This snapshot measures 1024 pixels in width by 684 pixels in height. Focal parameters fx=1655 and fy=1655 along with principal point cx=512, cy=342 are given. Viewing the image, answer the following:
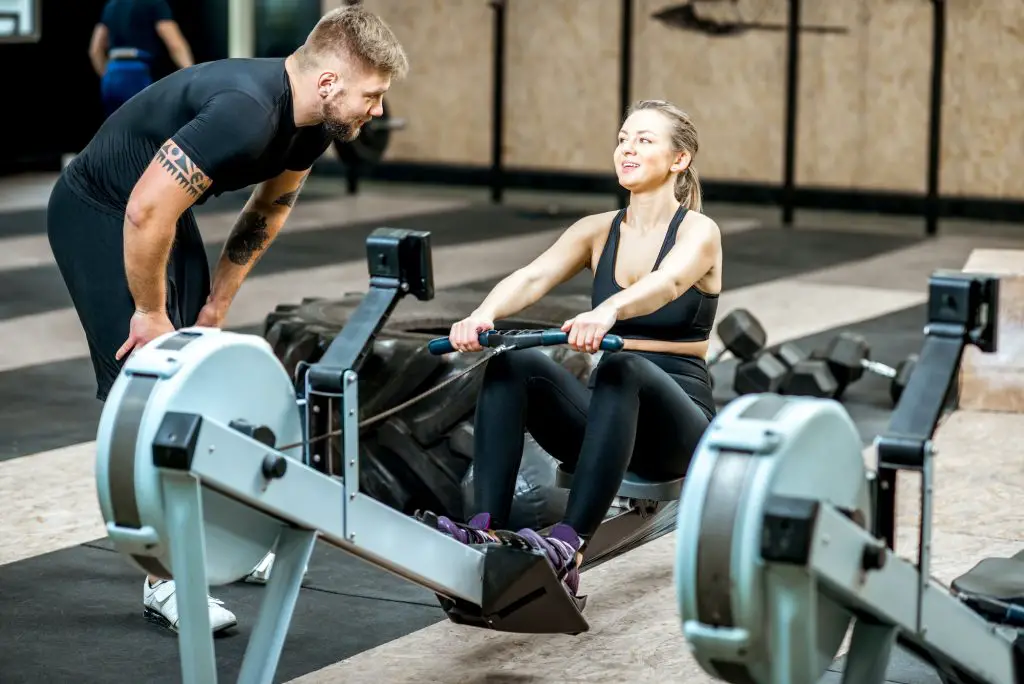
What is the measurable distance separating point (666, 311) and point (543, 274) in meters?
0.26

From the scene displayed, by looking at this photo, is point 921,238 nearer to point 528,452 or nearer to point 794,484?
point 528,452

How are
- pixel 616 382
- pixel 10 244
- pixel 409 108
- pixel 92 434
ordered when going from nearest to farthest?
pixel 616 382 < pixel 92 434 < pixel 10 244 < pixel 409 108

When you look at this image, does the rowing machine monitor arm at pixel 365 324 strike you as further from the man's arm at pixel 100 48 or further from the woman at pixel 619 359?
the man's arm at pixel 100 48

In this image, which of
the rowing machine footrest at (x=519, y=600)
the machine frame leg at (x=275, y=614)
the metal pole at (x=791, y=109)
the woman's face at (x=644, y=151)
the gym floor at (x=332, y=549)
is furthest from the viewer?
the metal pole at (x=791, y=109)

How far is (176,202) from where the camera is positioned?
308 cm

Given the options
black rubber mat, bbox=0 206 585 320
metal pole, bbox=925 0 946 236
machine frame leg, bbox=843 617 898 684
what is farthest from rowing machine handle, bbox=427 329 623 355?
metal pole, bbox=925 0 946 236

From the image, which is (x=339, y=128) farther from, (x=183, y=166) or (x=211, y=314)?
(x=211, y=314)

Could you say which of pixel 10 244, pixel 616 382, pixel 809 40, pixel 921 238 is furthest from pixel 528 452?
pixel 809 40

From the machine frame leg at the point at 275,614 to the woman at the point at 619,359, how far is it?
1.32 ft

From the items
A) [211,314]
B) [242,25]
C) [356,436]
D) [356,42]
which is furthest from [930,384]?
[242,25]

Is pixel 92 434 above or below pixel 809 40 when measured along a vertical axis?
below

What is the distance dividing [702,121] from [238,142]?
7.24 meters

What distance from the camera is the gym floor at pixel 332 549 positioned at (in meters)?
3.14

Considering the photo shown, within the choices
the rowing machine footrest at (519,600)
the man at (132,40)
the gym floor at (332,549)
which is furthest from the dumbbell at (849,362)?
the man at (132,40)
